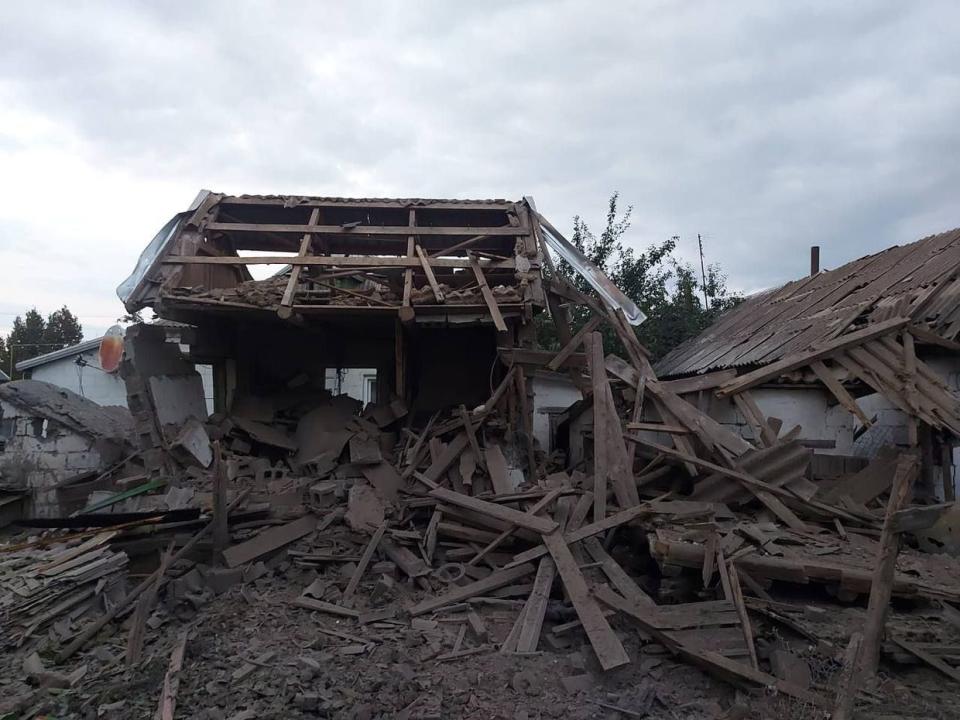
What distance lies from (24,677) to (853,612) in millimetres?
7563

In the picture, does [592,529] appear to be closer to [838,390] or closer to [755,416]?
[755,416]

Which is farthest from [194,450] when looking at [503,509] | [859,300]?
[859,300]

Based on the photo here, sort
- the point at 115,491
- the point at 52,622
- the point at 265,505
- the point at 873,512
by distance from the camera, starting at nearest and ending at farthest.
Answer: the point at 52,622
the point at 873,512
the point at 265,505
the point at 115,491

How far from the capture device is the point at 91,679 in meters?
5.51

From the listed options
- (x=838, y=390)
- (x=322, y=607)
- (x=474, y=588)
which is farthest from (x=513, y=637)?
(x=838, y=390)

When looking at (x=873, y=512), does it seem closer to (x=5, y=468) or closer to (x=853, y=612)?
(x=853, y=612)

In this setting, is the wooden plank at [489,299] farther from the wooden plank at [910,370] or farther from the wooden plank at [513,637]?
the wooden plank at [910,370]

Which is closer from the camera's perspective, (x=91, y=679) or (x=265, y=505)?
(x=91, y=679)

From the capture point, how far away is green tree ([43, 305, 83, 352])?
1651 inches

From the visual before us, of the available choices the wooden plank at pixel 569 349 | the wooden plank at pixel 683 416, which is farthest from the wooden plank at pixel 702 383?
the wooden plank at pixel 569 349

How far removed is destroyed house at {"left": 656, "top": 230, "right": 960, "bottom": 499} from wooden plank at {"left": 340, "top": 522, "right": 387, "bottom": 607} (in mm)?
5410

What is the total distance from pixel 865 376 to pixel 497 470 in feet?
17.3

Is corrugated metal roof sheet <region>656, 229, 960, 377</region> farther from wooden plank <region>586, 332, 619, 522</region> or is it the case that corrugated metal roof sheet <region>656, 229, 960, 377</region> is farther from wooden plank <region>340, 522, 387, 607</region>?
wooden plank <region>340, 522, 387, 607</region>

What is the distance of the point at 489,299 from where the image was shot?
362 inches
